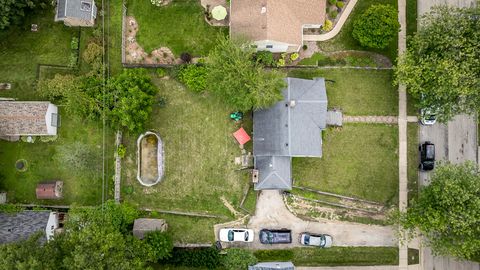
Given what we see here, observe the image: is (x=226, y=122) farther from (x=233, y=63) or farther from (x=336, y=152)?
(x=336, y=152)

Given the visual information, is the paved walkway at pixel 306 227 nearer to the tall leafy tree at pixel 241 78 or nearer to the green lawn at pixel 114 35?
the tall leafy tree at pixel 241 78

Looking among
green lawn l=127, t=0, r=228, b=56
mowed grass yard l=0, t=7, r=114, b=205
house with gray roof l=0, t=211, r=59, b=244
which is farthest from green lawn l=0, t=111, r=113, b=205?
green lawn l=127, t=0, r=228, b=56

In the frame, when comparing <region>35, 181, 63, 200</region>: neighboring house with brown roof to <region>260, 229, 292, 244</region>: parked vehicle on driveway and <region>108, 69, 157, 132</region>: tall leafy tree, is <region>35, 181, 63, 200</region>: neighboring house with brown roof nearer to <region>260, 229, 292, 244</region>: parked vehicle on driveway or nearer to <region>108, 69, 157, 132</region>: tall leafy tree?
<region>108, 69, 157, 132</region>: tall leafy tree

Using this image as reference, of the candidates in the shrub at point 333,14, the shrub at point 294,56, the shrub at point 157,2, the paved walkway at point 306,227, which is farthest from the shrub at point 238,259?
the shrub at point 157,2

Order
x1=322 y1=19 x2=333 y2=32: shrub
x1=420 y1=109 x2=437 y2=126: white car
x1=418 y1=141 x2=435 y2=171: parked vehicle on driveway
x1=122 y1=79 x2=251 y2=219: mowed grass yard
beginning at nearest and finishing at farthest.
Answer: x1=420 y1=109 x2=437 y2=126: white car
x1=418 y1=141 x2=435 y2=171: parked vehicle on driveway
x1=122 y1=79 x2=251 y2=219: mowed grass yard
x1=322 y1=19 x2=333 y2=32: shrub

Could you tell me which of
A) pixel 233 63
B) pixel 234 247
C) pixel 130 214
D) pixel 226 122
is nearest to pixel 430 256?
pixel 234 247
